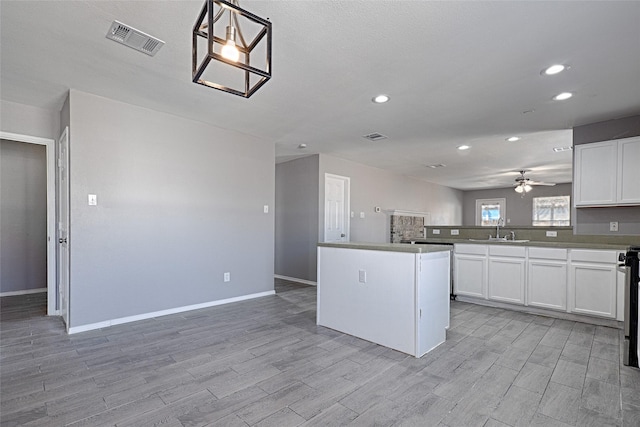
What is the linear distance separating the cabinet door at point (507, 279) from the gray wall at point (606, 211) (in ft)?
3.32

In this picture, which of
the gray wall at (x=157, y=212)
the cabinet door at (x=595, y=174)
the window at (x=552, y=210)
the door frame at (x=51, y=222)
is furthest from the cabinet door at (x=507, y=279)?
the window at (x=552, y=210)

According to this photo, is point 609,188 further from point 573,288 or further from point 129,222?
point 129,222


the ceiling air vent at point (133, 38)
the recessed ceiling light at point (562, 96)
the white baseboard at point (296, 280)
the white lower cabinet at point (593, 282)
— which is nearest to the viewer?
the ceiling air vent at point (133, 38)

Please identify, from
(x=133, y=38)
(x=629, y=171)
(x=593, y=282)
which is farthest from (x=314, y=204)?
(x=629, y=171)

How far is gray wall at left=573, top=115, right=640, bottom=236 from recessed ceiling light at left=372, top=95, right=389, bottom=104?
2.89 m

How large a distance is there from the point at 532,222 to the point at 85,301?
12.2 metres

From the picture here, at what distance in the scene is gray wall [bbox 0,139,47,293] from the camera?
4.99 meters

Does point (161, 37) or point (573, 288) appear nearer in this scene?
point (161, 37)

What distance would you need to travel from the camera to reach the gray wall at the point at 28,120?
11.8ft

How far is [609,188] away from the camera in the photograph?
154 inches

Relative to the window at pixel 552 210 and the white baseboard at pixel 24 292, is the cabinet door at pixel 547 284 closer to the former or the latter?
the white baseboard at pixel 24 292

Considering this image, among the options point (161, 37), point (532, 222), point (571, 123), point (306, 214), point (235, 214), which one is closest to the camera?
point (161, 37)

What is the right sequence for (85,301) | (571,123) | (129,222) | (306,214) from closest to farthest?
(85,301) → (129,222) → (571,123) → (306,214)

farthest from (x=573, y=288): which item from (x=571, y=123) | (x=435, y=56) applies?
(x=435, y=56)
